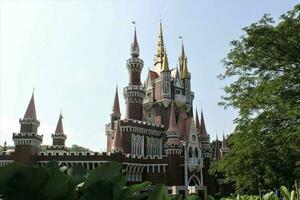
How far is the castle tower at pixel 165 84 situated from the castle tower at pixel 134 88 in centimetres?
350

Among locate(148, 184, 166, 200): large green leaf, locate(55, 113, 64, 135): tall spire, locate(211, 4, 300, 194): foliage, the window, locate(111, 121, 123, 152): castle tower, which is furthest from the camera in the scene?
locate(55, 113, 64, 135): tall spire

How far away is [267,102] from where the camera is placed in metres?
16.6

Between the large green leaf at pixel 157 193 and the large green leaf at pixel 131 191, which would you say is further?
the large green leaf at pixel 157 193

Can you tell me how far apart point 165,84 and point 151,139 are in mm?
9370

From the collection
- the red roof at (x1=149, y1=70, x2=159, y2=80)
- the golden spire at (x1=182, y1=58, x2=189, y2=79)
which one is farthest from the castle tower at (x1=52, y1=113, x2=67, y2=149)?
the golden spire at (x1=182, y1=58, x2=189, y2=79)

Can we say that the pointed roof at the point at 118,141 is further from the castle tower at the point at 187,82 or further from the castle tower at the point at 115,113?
the castle tower at the point at 187,82

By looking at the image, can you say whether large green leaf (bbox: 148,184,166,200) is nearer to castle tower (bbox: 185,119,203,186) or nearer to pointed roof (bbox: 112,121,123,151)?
pointed roof (bbox: 112,121,123,151)

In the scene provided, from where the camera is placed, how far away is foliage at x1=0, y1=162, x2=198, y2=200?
1258 millimetres

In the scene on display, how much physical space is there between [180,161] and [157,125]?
22.3 ft

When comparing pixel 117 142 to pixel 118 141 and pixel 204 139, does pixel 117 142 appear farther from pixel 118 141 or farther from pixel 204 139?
pixel 204 139

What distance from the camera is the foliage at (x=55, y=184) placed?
1.26 m

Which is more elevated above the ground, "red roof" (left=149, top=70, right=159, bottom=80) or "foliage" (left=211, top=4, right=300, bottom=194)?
"red roof" (left=149, top=70, right=159, bottom=80)

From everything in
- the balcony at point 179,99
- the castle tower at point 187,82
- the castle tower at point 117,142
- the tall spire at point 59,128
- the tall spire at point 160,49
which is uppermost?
the tall spire at point 160,49

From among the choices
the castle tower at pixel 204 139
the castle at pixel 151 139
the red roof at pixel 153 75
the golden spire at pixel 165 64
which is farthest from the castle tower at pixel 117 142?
the red roof at pixel 153 75
